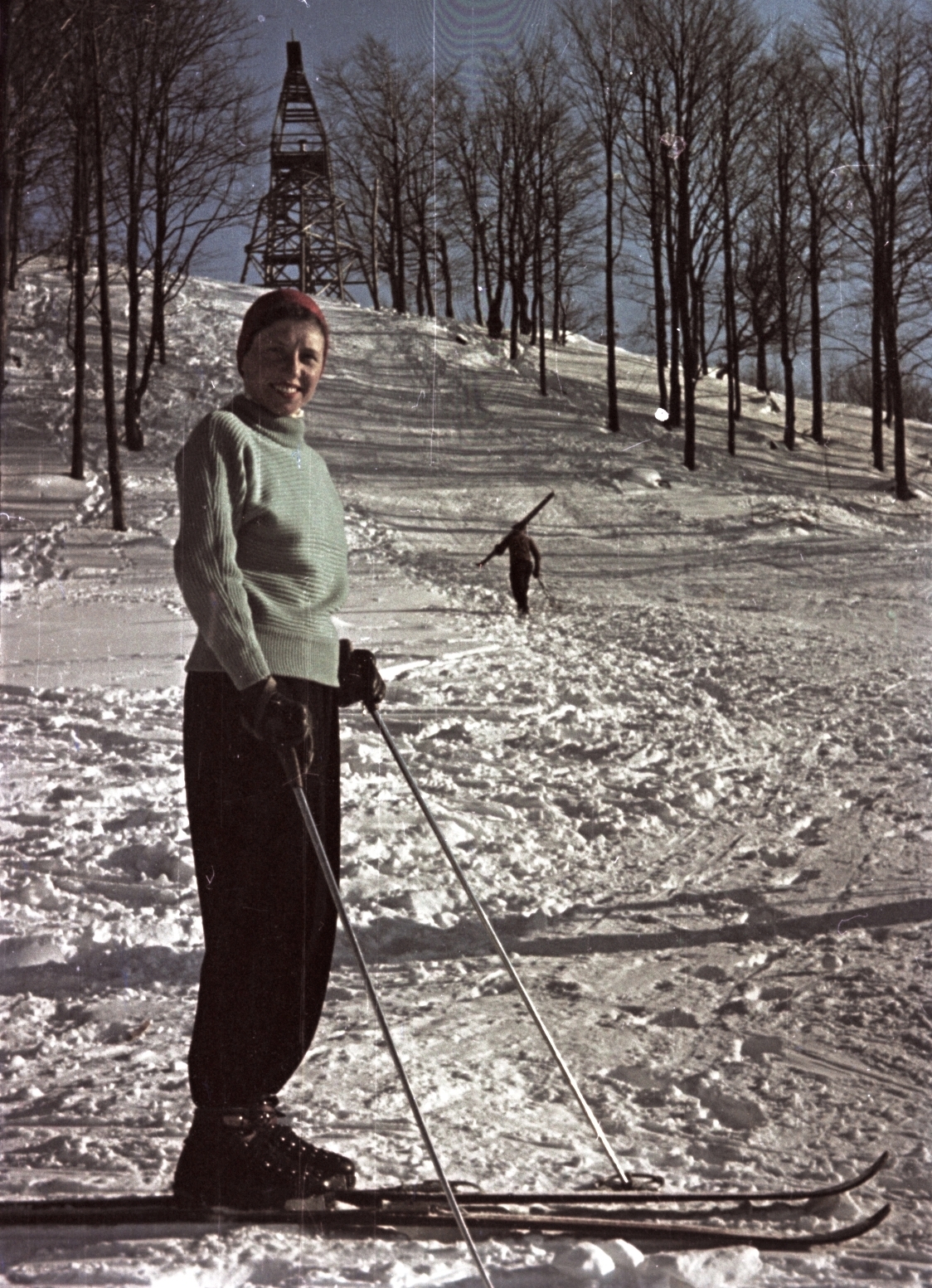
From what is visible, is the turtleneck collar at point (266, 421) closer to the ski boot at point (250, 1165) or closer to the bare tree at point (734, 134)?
the ski boot at point (250, 1165)

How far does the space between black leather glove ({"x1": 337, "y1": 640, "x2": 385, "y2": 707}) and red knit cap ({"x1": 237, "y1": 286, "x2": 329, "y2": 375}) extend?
773mm

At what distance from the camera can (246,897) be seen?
102 inches

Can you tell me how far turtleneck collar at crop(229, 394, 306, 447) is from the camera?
254cm

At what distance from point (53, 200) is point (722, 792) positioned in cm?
489

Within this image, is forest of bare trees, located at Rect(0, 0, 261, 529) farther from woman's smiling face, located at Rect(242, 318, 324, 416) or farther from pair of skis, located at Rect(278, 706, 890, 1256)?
pair of skis, located at Rect(278, 706, 890, 1256)

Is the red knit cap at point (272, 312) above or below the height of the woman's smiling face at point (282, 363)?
above

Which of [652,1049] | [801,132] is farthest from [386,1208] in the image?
[801,132]

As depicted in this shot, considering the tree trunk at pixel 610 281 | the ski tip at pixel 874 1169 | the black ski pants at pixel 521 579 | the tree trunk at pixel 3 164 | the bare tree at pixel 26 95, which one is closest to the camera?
the ski tip at pixel 874 1169

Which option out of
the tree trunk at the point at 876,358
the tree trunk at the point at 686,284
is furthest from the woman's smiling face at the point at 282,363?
the tree trunk at the point at 686,284

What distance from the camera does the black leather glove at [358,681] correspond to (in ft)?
9.34

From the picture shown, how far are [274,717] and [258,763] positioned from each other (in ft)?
0.70

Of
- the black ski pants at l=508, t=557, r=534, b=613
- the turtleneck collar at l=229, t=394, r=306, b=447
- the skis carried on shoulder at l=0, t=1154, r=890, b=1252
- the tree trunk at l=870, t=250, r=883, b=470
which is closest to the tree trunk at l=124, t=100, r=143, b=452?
the turtleneck collar at l=229, t=394, r=306, b=447

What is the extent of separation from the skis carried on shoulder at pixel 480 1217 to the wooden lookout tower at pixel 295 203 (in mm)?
2551

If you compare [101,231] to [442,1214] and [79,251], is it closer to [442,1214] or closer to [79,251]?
[79,251]
